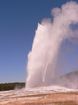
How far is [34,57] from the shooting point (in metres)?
78.1

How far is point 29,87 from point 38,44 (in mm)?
10434


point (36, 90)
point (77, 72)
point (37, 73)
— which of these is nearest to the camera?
point (36, 90)

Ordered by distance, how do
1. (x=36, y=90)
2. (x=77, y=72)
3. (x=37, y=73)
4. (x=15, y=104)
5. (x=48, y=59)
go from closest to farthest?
1. (x=15, y=104)
2. (x=36, y=90)
3. (x=37, y=73)
4. (x=48, y=59)
5. (x=77, y=72)

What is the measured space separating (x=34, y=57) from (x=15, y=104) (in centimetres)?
3249

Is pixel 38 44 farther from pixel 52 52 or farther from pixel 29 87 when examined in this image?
pixel 29 87

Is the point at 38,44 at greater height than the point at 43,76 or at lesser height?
greater

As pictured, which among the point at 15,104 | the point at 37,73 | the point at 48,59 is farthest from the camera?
the point at 48,59

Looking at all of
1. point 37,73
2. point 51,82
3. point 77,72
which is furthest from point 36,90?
point 77,72

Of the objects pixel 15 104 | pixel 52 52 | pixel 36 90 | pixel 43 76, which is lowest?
pixel 15 104

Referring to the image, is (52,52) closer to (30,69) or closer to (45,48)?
(45,48)

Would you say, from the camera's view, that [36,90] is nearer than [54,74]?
Yes

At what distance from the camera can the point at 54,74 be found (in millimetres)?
82562

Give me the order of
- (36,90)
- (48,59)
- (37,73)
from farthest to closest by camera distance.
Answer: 1. (48,59)
2. (37,73)
3. (36,90)

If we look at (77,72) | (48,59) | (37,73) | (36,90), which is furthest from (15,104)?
(77,72)
